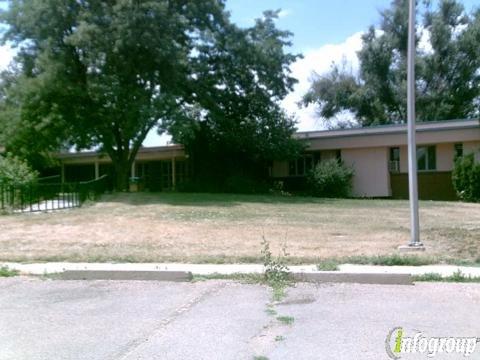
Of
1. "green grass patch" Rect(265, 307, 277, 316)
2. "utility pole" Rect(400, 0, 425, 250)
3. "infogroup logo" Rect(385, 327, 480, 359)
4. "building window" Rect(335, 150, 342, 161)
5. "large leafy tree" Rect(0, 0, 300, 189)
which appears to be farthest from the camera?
"building window" Rect(335, 150, 342, 161)

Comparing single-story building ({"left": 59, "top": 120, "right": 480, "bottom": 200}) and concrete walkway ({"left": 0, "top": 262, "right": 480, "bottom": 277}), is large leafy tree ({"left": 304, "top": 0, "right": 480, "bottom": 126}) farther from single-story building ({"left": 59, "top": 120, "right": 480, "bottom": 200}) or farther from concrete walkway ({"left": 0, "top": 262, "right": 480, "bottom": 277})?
concrete walkway ({"left": 0, "top": 262, "right": 480, "bottom": 277})

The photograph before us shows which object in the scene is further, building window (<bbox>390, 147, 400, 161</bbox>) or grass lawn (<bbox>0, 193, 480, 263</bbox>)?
building window (<bbox>390, 147, 400, 161</bbox>)

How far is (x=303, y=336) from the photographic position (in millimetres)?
5859

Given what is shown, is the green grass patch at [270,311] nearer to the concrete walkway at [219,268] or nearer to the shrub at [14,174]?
the concrete walkway at [219,268]

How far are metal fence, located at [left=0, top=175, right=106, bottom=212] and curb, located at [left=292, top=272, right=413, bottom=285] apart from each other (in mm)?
13389

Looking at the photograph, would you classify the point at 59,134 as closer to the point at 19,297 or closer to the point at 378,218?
the point at 378,218

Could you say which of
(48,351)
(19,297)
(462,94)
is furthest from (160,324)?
(462,94)

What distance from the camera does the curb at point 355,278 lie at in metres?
8.62

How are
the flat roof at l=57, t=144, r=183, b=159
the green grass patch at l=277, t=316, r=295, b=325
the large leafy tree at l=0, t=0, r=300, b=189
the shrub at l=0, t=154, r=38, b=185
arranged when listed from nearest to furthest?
the green grass patch at l=277, t=316, r=295, b=325 → the shrub at l=0, t=154, r=38, b=185 → the large leafy tree at l=0, t=0, r=300, b=189 → the flat roof at l=57, t=144, r=183, b=159

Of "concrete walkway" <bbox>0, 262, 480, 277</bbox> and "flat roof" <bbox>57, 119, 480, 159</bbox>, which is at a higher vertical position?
"flat roof" <bbox>57, 119, 480, 159</bbox>

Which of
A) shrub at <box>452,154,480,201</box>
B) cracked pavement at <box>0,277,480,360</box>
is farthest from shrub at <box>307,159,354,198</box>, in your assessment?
cracked pavement at <box>0,277,480,360</box>

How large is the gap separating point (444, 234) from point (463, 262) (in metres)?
→ 3.18

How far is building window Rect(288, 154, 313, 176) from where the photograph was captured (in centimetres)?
3328

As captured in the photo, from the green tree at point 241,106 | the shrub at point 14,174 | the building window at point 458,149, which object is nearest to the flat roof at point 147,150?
the green tree at point 241,106
